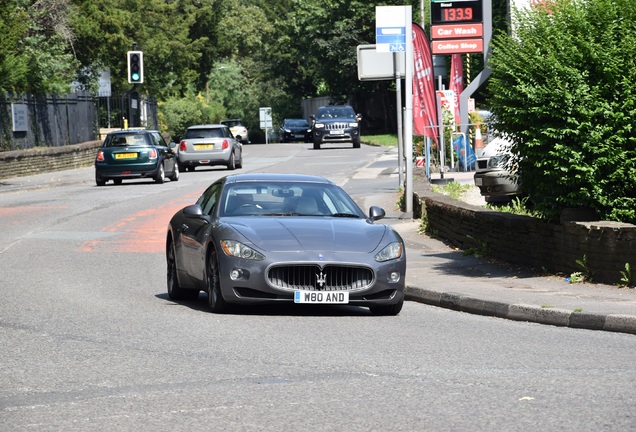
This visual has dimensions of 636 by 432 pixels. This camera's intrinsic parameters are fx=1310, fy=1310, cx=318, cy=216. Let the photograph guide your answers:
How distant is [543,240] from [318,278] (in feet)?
12.3

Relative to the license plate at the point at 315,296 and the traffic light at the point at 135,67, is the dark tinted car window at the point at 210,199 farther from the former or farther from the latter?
the traffic light at the point at 135,67

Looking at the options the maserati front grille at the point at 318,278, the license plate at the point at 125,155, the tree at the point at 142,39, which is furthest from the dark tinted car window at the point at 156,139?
the maserati front grille at the point at 318,278

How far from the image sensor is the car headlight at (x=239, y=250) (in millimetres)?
11891

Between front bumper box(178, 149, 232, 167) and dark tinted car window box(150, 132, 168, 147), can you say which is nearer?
dark tinted car window box(150, 132, 168, 147)

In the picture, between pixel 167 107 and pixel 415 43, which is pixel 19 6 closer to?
pixel 415 43

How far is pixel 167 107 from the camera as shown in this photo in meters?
93.3

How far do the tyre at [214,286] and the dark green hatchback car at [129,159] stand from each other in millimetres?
24697

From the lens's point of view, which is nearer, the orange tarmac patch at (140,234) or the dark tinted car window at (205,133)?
the orange tarmac patch at (140,234)

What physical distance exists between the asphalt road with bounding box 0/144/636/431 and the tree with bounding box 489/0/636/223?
80.7 inches

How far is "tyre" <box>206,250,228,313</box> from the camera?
479 inches

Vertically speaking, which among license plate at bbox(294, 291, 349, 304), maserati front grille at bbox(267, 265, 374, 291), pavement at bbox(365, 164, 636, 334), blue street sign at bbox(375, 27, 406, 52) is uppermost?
blue street sign at bbox(375, 27, 406, 52)

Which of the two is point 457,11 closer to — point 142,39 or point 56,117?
point 56,117

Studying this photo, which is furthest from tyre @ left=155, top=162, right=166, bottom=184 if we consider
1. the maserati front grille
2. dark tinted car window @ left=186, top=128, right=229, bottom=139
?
the maserati front grille

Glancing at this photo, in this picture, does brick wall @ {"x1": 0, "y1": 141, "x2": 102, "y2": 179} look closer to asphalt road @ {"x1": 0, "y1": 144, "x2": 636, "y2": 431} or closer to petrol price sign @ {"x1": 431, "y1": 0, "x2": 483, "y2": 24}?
petrol price sign @ {"x1": 431, "y1": 0, "x2": 483, "y2": 24}
